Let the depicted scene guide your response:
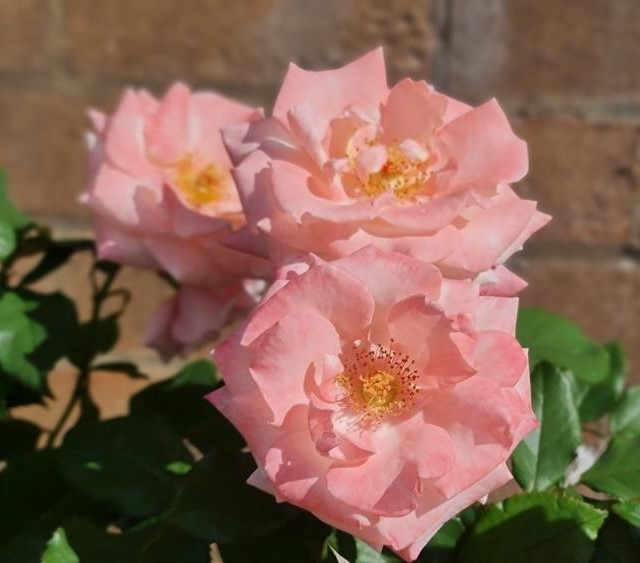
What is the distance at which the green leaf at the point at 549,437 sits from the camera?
454mm

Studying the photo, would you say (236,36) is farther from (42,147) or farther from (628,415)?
(628,415)

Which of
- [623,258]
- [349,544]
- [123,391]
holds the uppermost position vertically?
[349,544]

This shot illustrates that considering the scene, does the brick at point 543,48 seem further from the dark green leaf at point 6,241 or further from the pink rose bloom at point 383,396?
the pink rose bloom at point 383,396

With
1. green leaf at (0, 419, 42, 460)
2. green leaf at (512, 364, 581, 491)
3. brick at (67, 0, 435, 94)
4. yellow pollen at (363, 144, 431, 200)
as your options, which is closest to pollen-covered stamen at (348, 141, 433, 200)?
yellow pollen at (363, 144, 431, 200)

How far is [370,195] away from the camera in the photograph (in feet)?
1.38

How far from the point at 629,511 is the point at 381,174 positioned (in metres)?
0.18

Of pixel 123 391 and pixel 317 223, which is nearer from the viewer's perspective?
pixel 317 223

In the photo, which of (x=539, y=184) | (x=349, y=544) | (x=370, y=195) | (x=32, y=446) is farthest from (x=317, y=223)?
(x=539, y=184)

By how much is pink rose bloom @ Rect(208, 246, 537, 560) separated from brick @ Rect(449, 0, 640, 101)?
0.76 meters

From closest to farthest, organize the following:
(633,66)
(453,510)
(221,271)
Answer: (453,510)
(221,271)
(633,66)

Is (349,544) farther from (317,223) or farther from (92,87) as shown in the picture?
(92,87)

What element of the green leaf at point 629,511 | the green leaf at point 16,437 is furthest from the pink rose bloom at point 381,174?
the green leaf at point 16,437

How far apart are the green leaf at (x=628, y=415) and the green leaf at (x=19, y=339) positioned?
35 cm

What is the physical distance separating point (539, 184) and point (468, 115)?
2.36 feet
